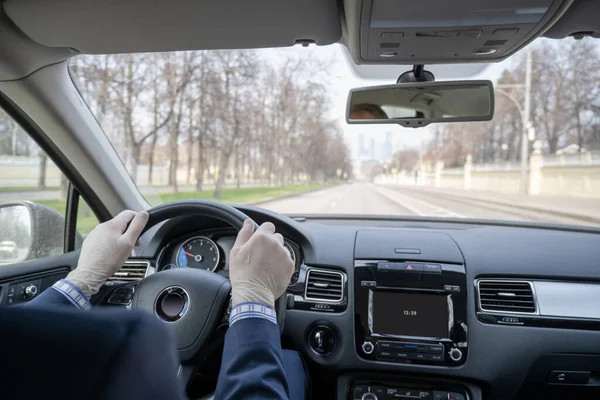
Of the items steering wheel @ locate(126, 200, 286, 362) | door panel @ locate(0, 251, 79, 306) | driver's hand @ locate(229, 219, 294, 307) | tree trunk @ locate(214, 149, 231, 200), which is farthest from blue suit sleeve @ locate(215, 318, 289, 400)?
tree trunk @ locate(214, 149, 231, 200)

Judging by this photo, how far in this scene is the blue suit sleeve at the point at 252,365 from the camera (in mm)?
1226

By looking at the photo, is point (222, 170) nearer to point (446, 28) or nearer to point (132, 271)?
point (132, 271)

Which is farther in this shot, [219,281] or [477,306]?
[477,306]

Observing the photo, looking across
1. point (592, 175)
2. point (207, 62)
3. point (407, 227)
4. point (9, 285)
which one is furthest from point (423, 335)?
point (592, 175)

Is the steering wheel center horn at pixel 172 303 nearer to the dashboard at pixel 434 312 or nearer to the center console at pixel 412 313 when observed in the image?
the dashboard at pixel 434 312

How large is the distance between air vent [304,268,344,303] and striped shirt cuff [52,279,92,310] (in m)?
1.45

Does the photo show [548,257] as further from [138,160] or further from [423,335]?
[138,160]

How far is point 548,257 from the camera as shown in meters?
2.88

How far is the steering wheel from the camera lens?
2.05 metres

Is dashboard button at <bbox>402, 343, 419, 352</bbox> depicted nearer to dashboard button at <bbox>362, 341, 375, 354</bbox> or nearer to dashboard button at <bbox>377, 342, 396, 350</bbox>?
dashboard button at <bbox>377, 342, 396, 350</bbox>

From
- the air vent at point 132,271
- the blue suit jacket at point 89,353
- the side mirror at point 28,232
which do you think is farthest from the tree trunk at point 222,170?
the blue suit jacket at point 89,353

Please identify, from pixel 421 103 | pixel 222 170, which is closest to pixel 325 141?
pixel 222 170

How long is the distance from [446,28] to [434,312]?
1.70m

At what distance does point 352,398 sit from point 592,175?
17.4ft
